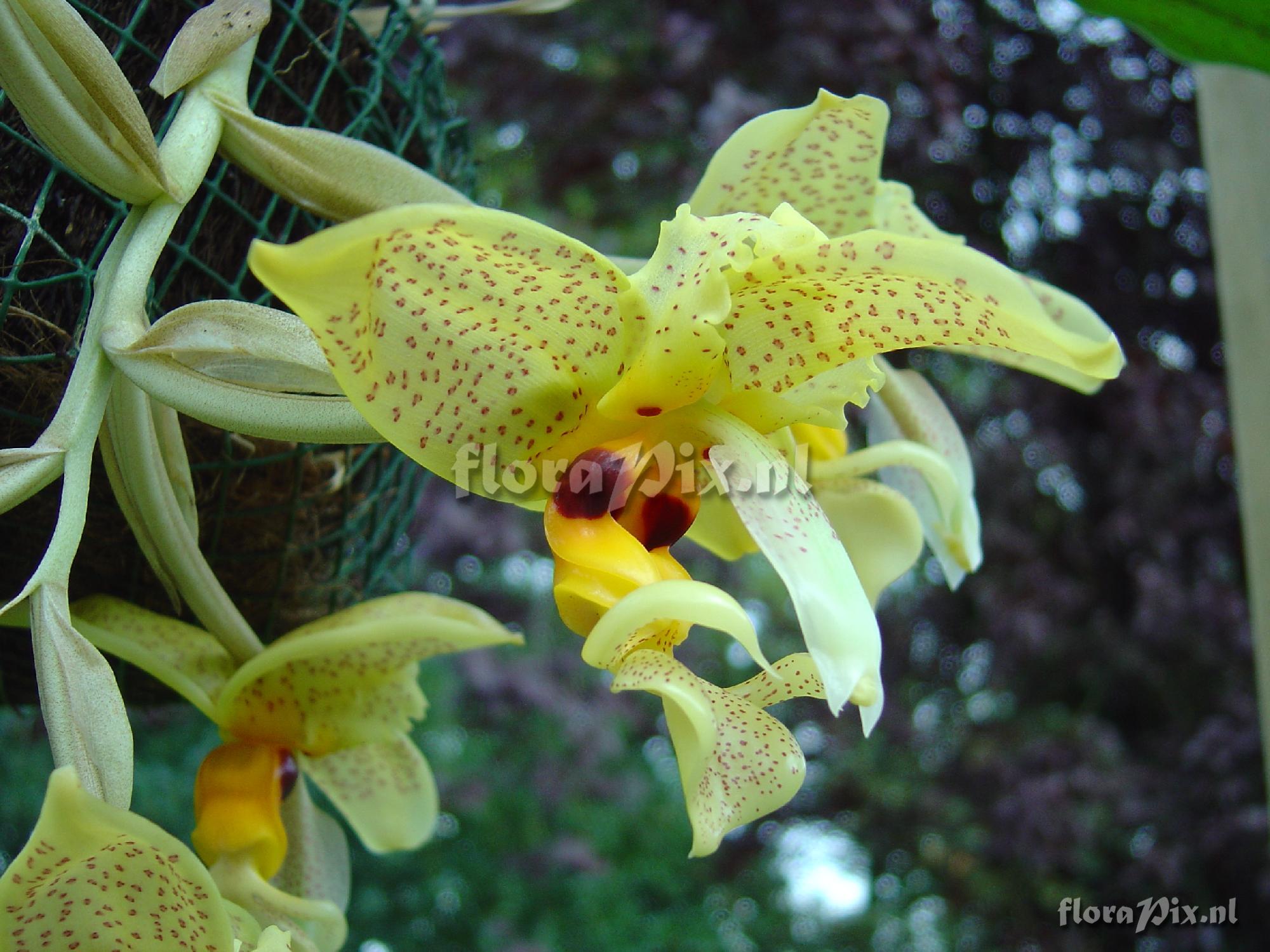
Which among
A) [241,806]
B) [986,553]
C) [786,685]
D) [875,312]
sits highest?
[875,312]

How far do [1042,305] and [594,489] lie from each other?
0.52ft

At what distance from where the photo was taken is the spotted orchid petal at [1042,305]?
432 mm

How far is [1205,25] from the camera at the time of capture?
54 cm

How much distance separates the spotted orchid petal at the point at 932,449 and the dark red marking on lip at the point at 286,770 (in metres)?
0.31

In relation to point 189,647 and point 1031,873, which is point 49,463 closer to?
point 189,647

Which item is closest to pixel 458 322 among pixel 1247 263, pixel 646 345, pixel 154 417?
pixel 646 345

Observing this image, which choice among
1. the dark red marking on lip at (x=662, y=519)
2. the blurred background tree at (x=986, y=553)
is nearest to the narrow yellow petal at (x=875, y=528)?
the dark red marking on lip at (x=662, y=519)

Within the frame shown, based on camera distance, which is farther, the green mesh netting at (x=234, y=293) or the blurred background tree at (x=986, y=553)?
the blurred background tree at (x=986, y=553)

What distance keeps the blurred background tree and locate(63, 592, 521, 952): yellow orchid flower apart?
96cm

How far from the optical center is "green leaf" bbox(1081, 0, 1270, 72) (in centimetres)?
52

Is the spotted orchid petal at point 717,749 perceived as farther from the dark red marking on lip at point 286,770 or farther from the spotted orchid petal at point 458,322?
Answer: the dark red marking on lip at point 286,770

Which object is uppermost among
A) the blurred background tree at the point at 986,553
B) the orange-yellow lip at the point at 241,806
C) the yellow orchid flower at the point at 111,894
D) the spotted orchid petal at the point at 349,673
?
the yellow orchid flower at the point at 111,894

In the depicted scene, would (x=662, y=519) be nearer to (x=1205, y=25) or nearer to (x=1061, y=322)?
(x=1061, y=322)

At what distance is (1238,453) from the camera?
81cm
